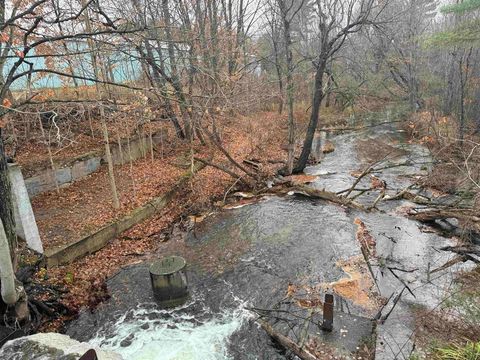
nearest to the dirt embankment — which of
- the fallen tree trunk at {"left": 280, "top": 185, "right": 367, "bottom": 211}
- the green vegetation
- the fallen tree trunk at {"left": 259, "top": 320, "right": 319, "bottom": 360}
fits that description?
the fallen tree trunk at {"left": 280, "top": 185, "right": 367, "bottom": 211}

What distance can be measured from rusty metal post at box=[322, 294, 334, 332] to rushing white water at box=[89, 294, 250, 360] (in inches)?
71.0

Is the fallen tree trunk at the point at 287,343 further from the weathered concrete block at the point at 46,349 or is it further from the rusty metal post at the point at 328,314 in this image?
the weathered concrete block at the point at 46,349

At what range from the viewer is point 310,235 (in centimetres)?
1100

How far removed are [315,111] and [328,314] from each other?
12219mm

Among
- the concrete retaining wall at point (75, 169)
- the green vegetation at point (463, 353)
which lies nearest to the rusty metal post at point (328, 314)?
the green vegetation at point (463, 353)

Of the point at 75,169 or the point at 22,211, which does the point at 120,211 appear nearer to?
the point at 22,211

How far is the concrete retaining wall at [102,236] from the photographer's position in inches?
342

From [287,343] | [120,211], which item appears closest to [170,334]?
[287,343]

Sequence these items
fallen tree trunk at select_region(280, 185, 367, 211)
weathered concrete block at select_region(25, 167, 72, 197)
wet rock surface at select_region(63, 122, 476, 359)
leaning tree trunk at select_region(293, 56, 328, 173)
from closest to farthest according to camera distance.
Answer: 1. wet rock surface at select_region(63, 122, 476, 359)
2. weathered concrete block at select_region(25, 167, 72, 197)
3. fallen tree trunk at select_region(280, 185, 367, 211)
4. leaning tree trunk at select_region(293, 56, 328, 173)

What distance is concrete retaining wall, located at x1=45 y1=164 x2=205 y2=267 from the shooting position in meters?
8.69

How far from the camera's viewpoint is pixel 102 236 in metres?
10.1

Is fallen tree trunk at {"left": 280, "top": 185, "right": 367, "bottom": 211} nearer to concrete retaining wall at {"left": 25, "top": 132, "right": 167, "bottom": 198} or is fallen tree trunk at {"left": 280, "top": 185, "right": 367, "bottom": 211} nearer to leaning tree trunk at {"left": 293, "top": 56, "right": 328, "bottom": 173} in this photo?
leaning tree trunk at {"left": 293, "top": 56, "right": 328, "bottom": 173}

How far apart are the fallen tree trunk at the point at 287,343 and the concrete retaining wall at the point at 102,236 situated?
547 centimetres

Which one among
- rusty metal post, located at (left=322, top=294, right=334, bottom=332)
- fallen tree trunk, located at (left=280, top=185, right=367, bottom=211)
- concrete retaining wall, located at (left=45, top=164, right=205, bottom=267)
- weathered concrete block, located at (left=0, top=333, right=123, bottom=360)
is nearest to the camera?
weathered concrete block, located at (left=0, top=333, right=123, bottom=360)
